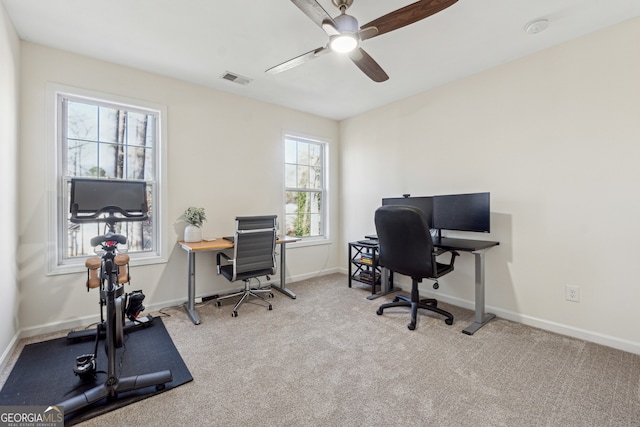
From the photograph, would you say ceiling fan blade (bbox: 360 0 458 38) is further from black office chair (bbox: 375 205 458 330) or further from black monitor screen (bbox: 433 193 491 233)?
black monitor screen (bbox: 433 193 491 233)

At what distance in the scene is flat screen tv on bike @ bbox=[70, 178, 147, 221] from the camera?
6.69 ft

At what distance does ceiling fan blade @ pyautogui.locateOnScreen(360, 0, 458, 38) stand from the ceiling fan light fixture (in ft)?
0.43

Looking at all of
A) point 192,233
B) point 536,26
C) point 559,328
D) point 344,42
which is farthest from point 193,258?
point 536,26

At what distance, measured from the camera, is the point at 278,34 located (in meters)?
2.31

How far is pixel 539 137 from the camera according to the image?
8.45 feet

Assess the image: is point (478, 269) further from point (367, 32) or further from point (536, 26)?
point (367, 32)

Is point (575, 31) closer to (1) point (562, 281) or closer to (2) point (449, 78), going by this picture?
(2) point (449, 78)

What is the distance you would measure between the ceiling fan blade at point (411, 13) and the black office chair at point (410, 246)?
4.48 ft

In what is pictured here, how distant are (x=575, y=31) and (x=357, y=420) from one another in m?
3.31

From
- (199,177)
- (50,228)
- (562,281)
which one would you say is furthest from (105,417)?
(562,281)

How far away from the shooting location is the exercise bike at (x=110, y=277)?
1.63m

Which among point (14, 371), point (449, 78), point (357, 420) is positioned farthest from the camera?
point (449, 78)

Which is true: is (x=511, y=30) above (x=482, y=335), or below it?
above

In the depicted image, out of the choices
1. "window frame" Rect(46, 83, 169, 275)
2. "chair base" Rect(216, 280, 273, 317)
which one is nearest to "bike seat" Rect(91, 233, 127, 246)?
"window frame" Rect(46, 83, 169, 275)
